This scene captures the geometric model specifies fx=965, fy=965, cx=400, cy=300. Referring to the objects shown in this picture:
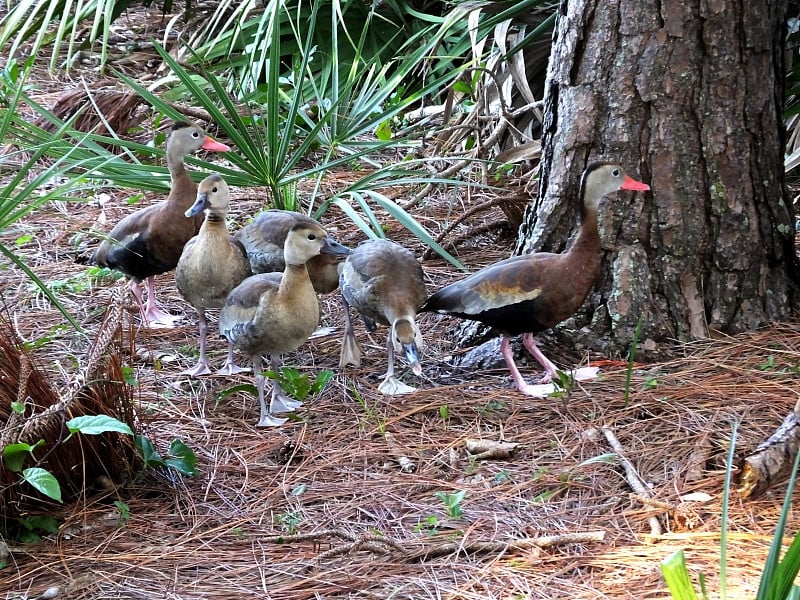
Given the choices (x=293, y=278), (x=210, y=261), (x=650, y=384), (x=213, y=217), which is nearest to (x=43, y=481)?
(x=293, y=278)

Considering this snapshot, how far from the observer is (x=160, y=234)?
539 centimetres

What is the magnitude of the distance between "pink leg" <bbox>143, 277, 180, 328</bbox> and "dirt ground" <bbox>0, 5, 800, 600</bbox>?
1.40ft

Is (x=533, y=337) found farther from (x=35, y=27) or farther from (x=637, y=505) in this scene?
(x=35, y=27)

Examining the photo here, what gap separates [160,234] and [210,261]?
2.33 ft

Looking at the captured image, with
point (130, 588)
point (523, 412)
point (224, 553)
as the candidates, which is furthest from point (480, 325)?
point (130, 588)

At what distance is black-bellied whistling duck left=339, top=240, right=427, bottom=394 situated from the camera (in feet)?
14.2

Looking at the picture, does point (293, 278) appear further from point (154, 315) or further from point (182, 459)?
point (154, 315)

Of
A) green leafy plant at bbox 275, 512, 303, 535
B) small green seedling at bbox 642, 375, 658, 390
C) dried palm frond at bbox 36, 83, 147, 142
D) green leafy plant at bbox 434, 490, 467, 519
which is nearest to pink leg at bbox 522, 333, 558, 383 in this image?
small green seedling at bbox 642, 375, 658, 390

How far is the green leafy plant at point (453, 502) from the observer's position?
125 inches

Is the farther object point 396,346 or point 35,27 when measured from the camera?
point 35,27

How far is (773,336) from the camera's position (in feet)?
14.1

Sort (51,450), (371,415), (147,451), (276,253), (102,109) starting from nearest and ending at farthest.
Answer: (51,450)
(147,451)
(371,415)
(276,253)
(102,109)

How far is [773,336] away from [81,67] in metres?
7.05

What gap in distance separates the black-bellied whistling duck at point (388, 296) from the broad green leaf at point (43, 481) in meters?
1.68
